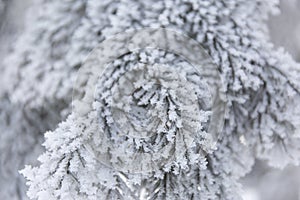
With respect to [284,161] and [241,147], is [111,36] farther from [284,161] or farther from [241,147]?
[284,161]

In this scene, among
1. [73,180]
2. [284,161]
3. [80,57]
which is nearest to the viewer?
[73,180]

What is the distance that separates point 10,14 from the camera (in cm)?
231

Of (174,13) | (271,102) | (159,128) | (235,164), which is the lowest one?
(235,164)

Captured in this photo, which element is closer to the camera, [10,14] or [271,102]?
[271,102]

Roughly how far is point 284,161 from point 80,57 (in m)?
1.05

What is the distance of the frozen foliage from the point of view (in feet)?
6.32

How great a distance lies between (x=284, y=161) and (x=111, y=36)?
98 centimetres

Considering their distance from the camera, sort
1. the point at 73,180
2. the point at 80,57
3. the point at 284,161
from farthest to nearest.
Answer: the point at 284,161, the point at 80,57, the point at 73,180

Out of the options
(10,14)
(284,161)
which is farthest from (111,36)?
(284,161)

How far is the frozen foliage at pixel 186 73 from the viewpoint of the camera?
1928 mm

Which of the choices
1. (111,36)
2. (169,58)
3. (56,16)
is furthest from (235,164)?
(56,16)

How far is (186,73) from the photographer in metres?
1.95

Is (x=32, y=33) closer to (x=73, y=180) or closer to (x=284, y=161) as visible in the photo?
(x=73, y=180)

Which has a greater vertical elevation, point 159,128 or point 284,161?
point 159,128
